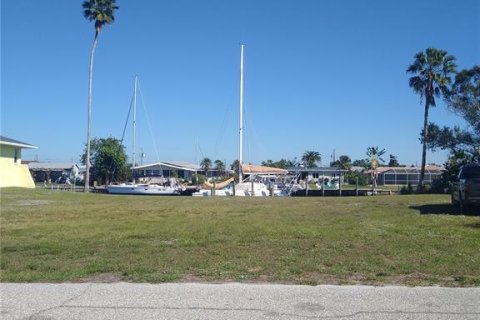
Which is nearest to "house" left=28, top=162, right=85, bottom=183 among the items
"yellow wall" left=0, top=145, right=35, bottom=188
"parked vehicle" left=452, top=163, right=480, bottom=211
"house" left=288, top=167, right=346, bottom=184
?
"house" left=288, top=167, right=346, bottom=184

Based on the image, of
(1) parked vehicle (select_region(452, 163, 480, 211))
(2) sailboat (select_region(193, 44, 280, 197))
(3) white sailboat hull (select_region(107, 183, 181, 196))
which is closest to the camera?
(1) parked vehicle (select_region(452, 163, 480, 211))

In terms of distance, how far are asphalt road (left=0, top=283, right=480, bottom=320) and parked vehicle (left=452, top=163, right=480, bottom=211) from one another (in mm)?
10048

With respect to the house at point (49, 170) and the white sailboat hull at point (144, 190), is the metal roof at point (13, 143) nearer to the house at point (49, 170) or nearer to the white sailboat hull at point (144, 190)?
the white sailboat hull at point (144, 190)

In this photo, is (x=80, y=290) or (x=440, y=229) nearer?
(x=80, y=290)

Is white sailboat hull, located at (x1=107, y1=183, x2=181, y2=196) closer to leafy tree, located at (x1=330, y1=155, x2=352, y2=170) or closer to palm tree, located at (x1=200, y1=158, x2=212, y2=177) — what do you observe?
palm tree, located at (x1=200, y1=158, x2=212, y2=177)

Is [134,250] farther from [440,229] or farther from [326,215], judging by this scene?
[326,215]

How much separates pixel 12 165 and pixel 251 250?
31.0m

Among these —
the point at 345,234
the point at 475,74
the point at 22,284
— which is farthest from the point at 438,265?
the point at 475,74

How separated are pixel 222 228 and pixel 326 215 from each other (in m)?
4.68

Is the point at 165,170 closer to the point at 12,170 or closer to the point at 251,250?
the point at 12,170

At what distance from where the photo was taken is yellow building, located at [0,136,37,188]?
115 feet

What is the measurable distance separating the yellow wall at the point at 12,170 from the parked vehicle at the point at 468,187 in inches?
1116

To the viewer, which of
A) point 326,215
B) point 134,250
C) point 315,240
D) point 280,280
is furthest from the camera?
point 326,215

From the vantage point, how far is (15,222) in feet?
49.9
